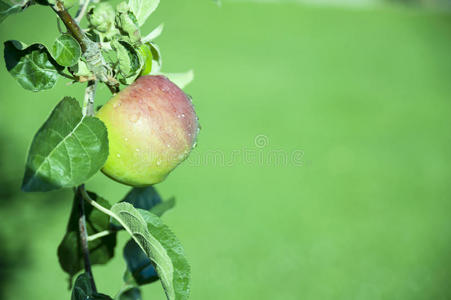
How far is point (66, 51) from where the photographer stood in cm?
43

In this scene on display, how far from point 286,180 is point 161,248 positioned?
288 centimetres

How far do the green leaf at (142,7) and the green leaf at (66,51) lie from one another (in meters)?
0.09

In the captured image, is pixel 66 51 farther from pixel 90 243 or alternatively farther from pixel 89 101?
pixel 90 243

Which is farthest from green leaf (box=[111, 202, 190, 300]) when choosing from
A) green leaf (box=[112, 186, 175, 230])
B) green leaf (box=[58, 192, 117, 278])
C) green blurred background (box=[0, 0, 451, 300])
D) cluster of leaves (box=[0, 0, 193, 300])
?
green blurred background (box=[0, 0, 451, 300])

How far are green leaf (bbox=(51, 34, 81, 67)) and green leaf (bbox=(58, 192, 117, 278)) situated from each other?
0.63 ft

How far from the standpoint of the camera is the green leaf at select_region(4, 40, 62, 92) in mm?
441

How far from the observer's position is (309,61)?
5.90m

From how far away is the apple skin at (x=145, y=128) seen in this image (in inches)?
19.0

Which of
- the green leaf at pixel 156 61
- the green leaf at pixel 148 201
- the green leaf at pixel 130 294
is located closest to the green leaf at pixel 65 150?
the green leaf at pixel 156 61

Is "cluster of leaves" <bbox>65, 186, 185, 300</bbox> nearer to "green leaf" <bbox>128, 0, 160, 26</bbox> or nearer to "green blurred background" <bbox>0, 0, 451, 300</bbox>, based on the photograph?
"green leaf" <bbox>128, 0, 160, 26</bbox>

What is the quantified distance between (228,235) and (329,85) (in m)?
3.11

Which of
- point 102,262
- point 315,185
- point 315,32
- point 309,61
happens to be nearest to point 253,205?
point 315,185

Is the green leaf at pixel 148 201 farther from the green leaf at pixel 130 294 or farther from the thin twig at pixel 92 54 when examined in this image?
the thin twig at pixel 92 54

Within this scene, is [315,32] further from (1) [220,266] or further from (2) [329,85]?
(1) [220,266]
